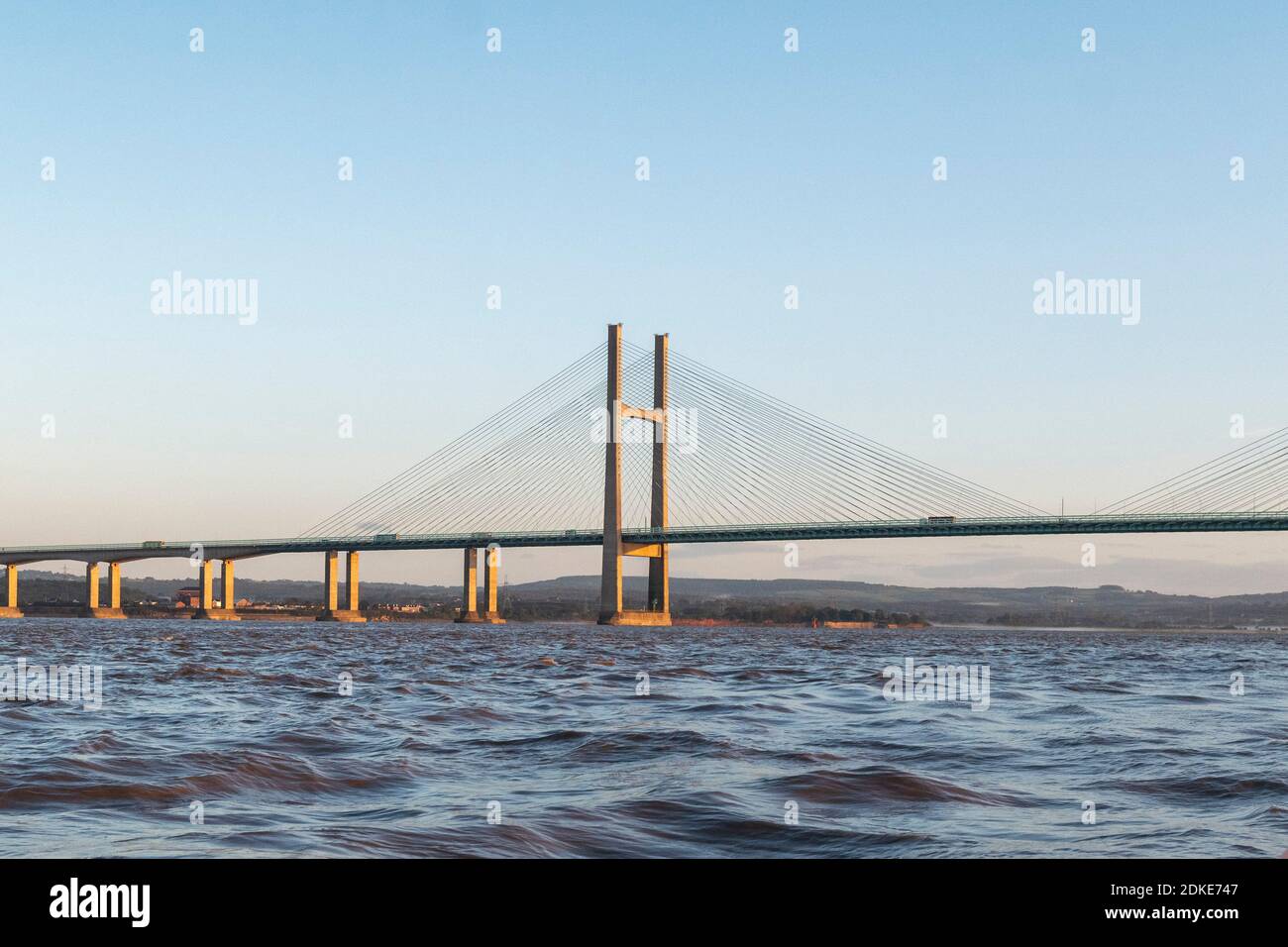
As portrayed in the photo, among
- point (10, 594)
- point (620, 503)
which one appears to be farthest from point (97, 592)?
point (620, 503)

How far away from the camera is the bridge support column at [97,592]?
107 metres

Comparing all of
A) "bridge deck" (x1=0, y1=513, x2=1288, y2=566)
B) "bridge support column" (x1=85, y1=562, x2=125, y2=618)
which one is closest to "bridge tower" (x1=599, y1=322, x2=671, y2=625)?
"bridge deck" (x1=0, y1=513, x2=1288, y2=566)

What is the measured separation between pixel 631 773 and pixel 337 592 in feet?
306

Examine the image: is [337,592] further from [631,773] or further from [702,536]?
[631,773]

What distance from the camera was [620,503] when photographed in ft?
259

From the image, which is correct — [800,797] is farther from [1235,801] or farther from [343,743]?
[343,743]

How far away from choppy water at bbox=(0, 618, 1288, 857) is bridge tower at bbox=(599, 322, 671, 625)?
2279 inches

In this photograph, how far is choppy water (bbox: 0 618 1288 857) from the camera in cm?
784

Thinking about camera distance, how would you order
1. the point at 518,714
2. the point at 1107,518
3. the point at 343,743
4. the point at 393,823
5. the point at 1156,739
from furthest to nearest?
the point at 1107,518, the point at 518,714, the point at 1156,739, the point at 343,743, the point at 393,823

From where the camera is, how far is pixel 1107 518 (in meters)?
70.2
